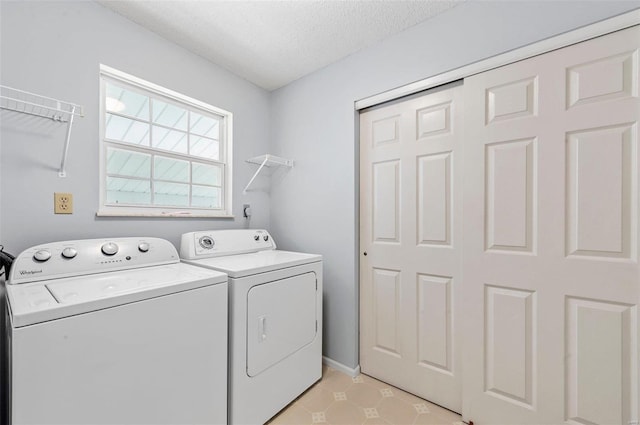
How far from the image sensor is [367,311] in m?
2.09

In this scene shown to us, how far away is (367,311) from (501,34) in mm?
1962

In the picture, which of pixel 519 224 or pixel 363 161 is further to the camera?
pixel 363 161

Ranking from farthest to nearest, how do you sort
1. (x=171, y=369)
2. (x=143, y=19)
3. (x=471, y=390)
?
1. (x=143, y=19)
2. (x=471, y=390)
3. (x=171, y=369)

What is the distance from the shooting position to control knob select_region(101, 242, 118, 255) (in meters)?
1.47

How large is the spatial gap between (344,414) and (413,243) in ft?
3.82

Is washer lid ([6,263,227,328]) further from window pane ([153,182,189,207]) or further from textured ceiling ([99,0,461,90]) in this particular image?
textured ceiling ([99,0,461,90])

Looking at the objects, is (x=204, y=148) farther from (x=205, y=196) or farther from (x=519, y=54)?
(x=519, y=54)

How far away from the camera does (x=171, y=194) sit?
2070 millimetres

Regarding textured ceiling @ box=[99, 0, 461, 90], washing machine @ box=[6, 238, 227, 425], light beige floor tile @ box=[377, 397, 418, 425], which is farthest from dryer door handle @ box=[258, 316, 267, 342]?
textured ceiling @ box=[99, 0, 461, 90]

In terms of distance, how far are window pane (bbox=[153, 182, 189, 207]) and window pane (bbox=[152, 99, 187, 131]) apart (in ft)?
1.52

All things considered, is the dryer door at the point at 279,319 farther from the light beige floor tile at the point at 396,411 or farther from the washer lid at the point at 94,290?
the light beige floor tile at the point at 396,411

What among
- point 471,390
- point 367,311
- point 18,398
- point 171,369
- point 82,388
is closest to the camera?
point 18,398

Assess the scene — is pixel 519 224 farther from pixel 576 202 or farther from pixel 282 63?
pixel 282 63

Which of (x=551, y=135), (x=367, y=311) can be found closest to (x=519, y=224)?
(x=551, y=135)
